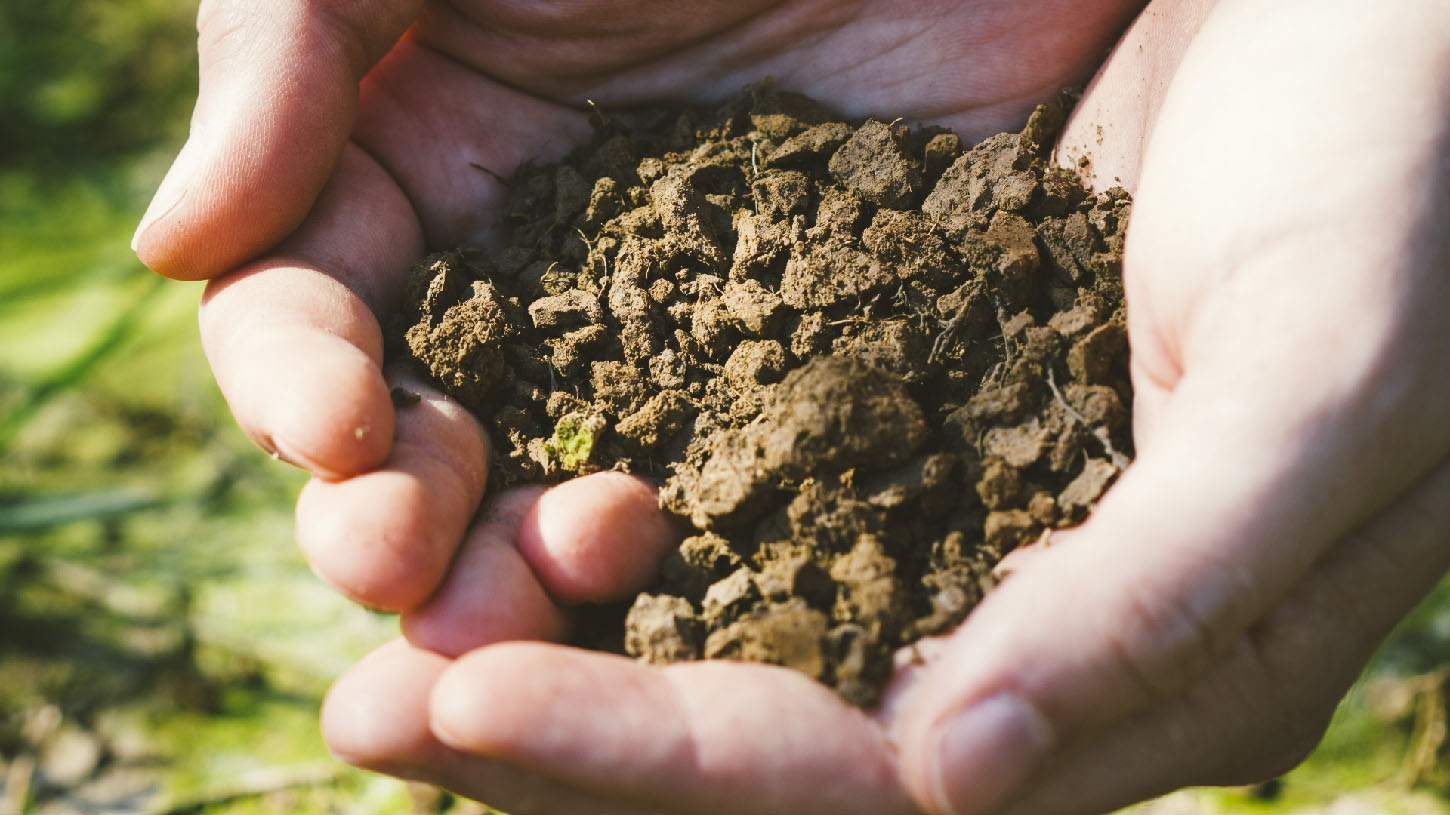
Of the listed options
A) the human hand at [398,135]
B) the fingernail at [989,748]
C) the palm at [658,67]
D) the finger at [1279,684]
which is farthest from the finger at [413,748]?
the palm at [658,67]

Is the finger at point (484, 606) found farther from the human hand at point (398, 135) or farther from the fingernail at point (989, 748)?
the fingernail at point (989, 748)

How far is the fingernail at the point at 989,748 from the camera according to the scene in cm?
112

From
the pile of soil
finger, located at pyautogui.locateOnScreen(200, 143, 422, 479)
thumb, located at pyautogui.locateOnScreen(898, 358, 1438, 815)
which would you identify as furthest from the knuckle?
finger, located at pyautogui.locateOnScreen(200, 143, 422, 479)

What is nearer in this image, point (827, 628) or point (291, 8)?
point (827, 628)

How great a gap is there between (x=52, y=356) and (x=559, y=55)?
2289 mm

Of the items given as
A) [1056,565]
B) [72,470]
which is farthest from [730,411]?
[72,470]

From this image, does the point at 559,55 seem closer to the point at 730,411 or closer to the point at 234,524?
the point at 730,411

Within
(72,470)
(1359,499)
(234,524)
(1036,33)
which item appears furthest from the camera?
(72,470)

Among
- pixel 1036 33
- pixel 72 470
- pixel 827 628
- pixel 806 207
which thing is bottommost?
pixel 72 470

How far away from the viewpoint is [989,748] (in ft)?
3.67

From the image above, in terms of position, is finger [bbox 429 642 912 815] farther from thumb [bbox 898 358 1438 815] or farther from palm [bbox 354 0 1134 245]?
palm [bbox 354 0 1134 245]

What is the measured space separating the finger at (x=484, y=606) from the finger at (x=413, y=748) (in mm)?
49

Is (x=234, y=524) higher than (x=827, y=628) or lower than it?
lower

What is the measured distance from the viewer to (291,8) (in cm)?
192
